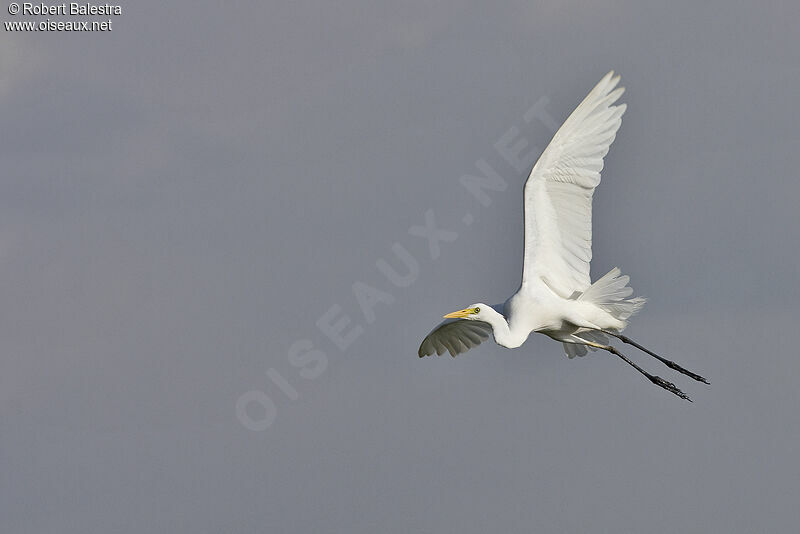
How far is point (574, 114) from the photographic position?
33062 mm

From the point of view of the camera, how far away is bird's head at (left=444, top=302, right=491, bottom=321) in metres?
34.8

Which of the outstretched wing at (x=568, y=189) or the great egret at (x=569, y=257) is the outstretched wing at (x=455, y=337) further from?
the outstretched wing at (x=568, y=189)

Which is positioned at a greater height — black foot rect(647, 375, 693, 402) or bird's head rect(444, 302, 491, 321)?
bird's head rect(444, 302, 491, 321)

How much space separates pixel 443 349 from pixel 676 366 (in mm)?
6129

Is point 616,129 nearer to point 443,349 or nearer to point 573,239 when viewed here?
point 573,239

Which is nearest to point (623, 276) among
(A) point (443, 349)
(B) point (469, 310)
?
(B) point (469, 310)

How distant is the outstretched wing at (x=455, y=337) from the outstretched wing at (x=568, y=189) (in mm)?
3962

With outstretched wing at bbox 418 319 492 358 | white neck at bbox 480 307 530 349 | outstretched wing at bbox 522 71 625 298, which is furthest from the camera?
outstretched wing at bbox 418 319 492 358

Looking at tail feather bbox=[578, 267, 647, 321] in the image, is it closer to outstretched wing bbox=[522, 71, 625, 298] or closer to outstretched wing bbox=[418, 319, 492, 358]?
outstretched wing bbox=[522, 71, 625, 298]

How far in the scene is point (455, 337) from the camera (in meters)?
39.0

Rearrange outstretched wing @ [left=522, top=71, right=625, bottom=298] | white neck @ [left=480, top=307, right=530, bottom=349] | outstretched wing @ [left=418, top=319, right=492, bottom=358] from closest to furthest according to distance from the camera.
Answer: outstretched wing @ [left=522, top=71, right=625, bottom=298] < white neck @ [left=480, top=307, right=530, bottom=349] < outstretched wing @ [left=418, top=319, right=492, bottom=358]

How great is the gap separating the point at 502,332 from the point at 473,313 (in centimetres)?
84

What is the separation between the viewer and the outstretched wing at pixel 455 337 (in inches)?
1510

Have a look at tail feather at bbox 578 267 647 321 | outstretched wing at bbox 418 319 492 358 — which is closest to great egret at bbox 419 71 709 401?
tail feather at bbox 578 267 647 321
